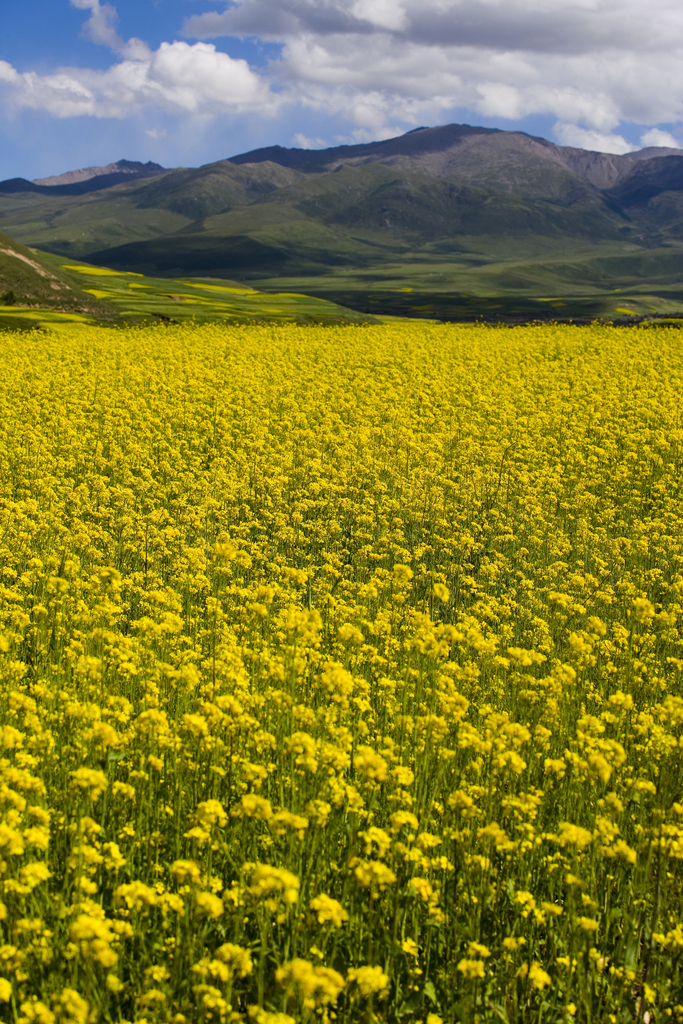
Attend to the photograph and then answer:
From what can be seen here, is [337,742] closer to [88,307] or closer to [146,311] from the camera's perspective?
[146,311]

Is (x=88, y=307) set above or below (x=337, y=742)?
above

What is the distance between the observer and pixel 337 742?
5.78 meters

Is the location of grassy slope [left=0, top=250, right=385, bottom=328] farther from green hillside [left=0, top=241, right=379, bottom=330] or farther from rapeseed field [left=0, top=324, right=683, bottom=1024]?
rapeseed field [left=0, top=324, right=683, bottom=1024]

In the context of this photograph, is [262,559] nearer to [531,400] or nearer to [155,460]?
[155,460]

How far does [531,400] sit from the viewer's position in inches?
977

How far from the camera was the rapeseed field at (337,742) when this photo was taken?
4418 mm

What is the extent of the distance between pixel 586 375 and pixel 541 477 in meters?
15.2

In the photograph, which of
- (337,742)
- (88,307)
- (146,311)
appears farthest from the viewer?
(88,307)

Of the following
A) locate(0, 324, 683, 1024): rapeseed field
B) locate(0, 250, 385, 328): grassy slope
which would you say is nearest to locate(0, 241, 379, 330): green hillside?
locate(0, 250, 385, 328): grassy slope

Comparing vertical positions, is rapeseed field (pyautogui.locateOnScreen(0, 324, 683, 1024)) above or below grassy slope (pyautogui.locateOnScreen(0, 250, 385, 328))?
below

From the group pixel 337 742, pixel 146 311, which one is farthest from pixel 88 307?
pixel 337 742

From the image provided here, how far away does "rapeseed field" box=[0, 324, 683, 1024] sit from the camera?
4.42 meters

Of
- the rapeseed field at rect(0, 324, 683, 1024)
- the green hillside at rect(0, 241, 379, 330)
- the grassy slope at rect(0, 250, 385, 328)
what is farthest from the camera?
the green hillside at rect(0, 241, 379, 330)

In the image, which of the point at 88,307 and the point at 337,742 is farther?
the point at 88,307
